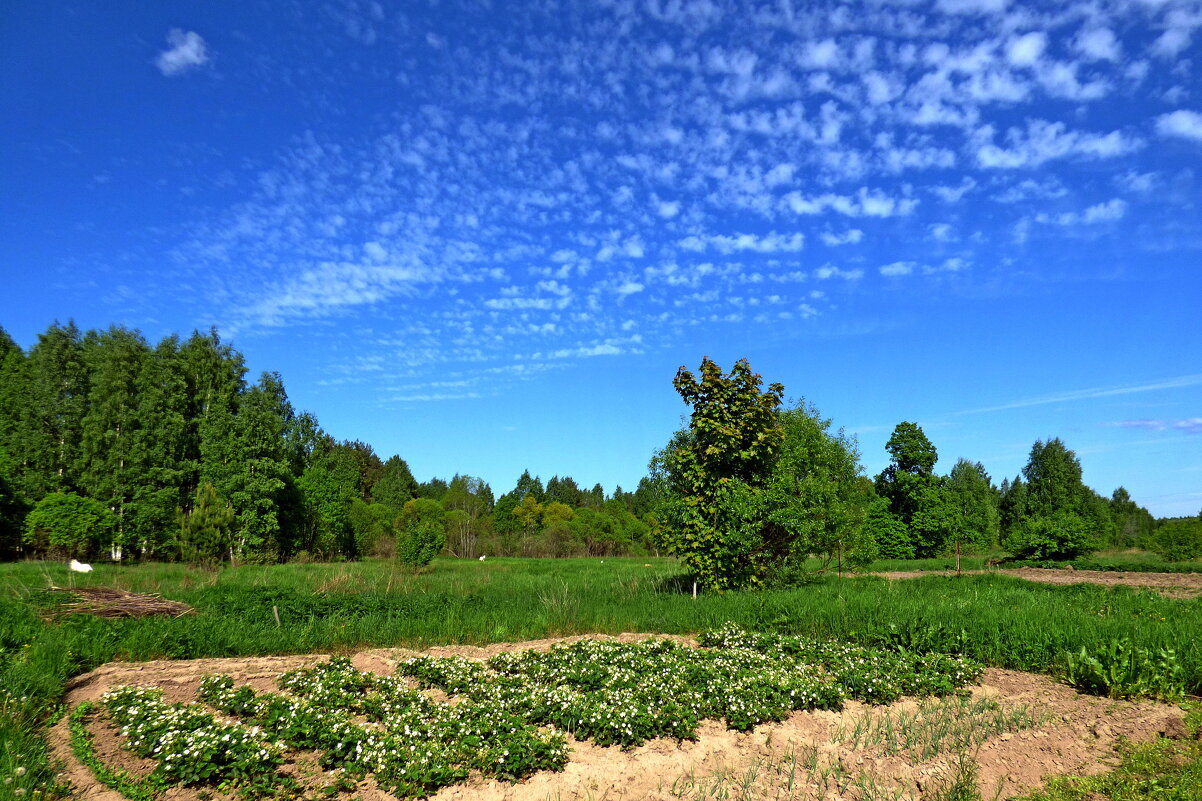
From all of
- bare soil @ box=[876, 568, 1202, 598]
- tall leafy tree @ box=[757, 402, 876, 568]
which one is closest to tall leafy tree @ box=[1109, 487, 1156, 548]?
bare soil @ box=[876, 568, 1202, 598]

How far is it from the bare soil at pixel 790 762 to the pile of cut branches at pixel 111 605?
4184 mm

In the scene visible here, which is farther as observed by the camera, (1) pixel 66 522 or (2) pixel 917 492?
(2) pixel 917 492

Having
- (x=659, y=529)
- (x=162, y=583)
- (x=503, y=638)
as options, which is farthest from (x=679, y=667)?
(x=162, y=583)

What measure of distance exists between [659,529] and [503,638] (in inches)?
235

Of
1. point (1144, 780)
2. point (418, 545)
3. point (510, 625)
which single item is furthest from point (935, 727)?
point (418, 545)

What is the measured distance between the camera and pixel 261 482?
116 feet

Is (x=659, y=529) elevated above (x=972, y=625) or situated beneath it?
elevated above

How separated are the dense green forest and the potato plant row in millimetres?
6495

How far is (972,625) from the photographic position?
9719 mm

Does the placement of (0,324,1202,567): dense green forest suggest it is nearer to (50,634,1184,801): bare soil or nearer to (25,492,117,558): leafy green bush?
(25,492,117,558): leafy green bush

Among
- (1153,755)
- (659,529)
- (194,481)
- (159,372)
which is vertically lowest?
(1153,755)

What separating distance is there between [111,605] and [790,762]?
39.6ft

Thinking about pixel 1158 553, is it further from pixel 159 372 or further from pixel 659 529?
pixel 159 372

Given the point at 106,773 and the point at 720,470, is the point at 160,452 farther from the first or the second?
the point at 106,773
